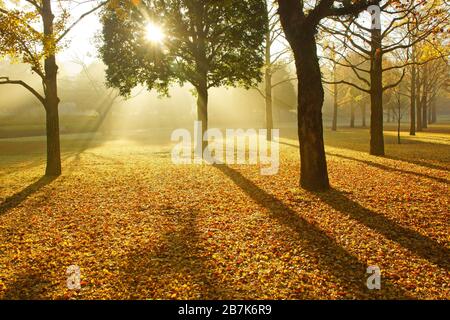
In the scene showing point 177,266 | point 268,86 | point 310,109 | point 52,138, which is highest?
point 268,86

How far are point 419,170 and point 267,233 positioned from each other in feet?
30.0

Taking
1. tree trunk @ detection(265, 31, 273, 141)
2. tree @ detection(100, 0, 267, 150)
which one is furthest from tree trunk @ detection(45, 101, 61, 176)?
tree trunk @ detection(265, 31, 273, 141)

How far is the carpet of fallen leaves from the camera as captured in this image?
500 cm

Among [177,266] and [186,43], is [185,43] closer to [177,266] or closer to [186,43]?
[186,43]

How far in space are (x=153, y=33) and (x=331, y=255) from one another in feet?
54.2

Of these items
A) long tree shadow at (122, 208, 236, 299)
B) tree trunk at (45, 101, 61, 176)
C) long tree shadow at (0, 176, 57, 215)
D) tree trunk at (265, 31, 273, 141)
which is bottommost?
long tree shadow at (122, 208, 236, 299)

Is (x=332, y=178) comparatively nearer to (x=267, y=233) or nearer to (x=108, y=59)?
(x=267, y=233)

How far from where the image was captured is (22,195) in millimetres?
11000

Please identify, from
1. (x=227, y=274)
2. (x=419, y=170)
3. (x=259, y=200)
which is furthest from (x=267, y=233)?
(x=419, y=170)

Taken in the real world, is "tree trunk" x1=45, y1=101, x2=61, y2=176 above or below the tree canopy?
below

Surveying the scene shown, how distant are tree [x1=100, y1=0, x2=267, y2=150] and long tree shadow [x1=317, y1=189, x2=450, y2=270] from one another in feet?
40.7

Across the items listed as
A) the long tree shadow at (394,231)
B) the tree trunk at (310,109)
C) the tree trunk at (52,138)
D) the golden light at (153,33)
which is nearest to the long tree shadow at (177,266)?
the long tree shadow at (394,231)

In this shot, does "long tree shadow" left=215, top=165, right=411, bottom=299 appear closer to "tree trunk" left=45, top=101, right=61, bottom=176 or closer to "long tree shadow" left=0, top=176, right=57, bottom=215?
"long tree shadow" left=0, top=176, right=57, bottom=215

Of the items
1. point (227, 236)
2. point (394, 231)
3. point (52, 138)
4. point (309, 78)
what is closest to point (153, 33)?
point (52, 138)
